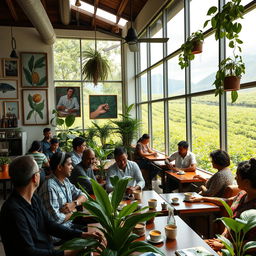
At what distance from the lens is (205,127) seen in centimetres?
461

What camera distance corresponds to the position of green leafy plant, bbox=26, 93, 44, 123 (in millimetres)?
8102

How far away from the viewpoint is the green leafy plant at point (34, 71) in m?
8.08

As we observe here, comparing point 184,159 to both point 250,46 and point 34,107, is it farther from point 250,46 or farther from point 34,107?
point 34,107

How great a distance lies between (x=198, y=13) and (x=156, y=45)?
2.27 m

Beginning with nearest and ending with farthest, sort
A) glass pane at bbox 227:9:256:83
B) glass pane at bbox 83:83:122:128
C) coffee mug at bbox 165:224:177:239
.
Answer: coffee mug at bbox 165:224:177:239, glass pane at bbox 227:9:256:83, glass pane at bbox 83:83:122:128

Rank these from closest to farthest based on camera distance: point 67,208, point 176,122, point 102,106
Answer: point 67,208 → point 176,122 → point 102,106

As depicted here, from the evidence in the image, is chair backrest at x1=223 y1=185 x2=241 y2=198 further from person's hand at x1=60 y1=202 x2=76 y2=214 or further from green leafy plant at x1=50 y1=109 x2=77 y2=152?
green leafy plant at x1=50 y1=109 x2=77 y2=152

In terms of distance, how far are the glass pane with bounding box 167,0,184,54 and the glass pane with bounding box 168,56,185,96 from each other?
1.01 feet

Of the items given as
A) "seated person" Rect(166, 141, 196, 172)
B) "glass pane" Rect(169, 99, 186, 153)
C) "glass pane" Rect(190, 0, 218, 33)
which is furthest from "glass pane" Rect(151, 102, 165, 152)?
"glass pane" Rect(190, 0, 218, 33)

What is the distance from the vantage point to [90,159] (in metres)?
3.22

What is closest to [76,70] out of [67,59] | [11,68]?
[67,59]

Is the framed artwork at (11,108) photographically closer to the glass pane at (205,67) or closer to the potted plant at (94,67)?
the potted plant at (94,67)

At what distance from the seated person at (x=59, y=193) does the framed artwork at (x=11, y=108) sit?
6168mm

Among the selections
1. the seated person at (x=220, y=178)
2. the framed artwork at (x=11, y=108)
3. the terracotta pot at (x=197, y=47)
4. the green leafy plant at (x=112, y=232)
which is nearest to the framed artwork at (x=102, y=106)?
the framed artwork at (x=11, y=108)
